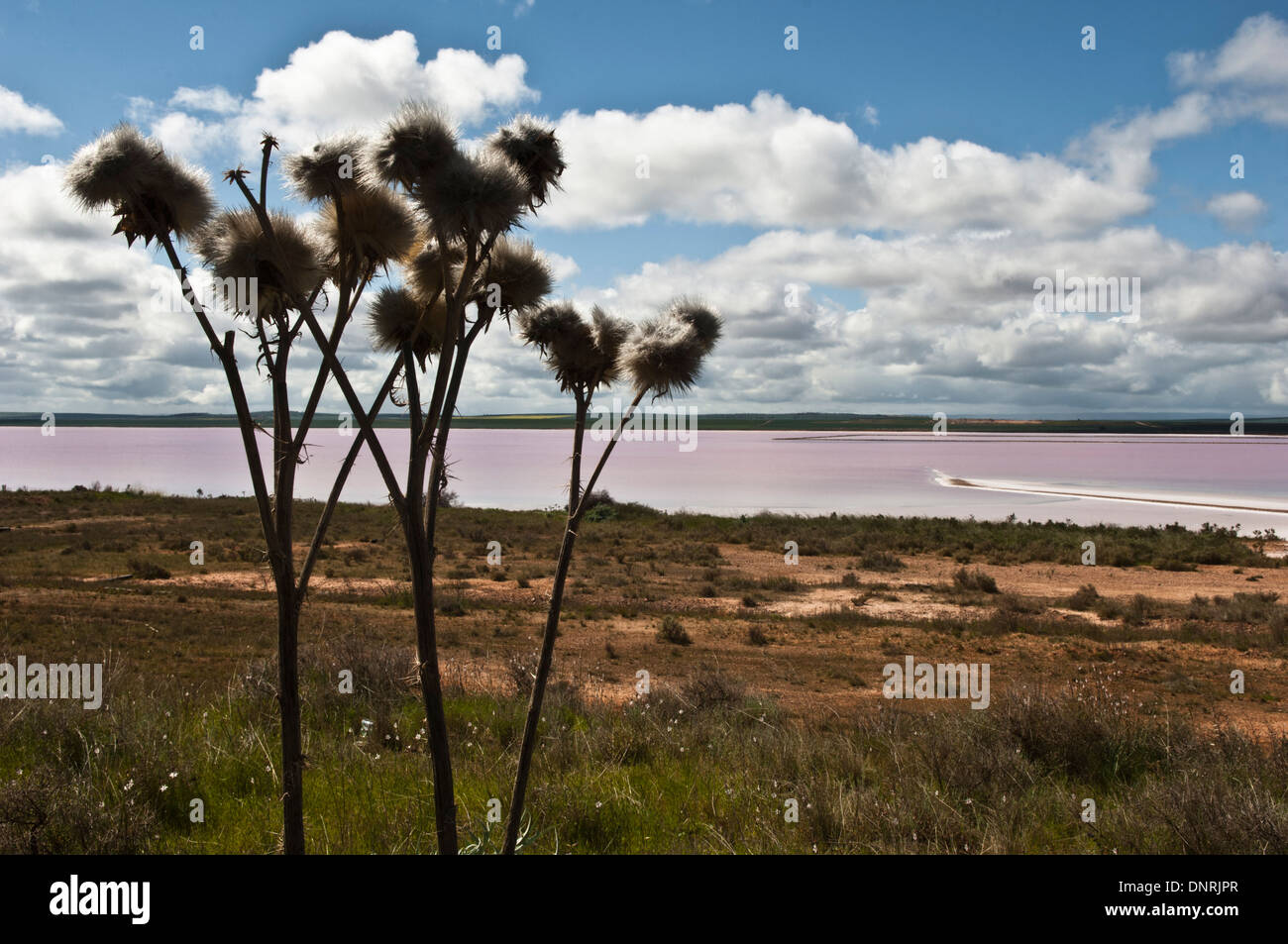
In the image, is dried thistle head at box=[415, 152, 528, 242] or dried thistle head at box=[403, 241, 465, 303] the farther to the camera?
dried thistle head at box=[403, 241, 465, 303]

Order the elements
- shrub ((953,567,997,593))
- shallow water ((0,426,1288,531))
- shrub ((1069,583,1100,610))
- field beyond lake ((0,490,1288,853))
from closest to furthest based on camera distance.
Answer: field beyond lake ((0,490,1288,853)), shrub ((1069,583,1100,610)), shrub ((953,567,997,593)), shallow water ((0,426,1288,531))

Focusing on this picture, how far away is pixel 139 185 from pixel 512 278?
112 cm

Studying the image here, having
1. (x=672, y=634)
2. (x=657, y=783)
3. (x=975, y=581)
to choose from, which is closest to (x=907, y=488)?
(x=975, y=581)

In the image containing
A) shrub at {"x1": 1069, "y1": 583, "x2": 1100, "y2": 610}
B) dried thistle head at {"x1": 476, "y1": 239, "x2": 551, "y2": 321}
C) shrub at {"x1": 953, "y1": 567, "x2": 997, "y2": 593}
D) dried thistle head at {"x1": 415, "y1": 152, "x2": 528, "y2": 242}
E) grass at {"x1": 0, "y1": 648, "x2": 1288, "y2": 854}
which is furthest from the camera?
shrub at {"x1": 953, "y1": 567, "x2": 997, "y2": 593}

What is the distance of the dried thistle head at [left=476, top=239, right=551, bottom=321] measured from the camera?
246 cm

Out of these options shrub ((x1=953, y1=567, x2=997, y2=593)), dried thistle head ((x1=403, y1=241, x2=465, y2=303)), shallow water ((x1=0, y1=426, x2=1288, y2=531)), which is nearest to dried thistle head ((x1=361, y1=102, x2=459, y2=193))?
dried thistle head ((x1=403, y1=241, x2=465, y2=303))

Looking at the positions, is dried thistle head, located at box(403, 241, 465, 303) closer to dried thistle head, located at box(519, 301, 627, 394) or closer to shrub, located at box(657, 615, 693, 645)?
dried thistle head, located at box(519, 301, 627, 394)

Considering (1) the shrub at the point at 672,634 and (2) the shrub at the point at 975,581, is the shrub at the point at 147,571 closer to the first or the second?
(1) the shrub at the point at 672,634

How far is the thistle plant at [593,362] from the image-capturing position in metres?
2.62

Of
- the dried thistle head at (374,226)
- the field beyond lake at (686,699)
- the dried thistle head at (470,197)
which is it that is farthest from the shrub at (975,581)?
the dried thistle head at (470,197)

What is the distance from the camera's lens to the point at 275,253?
2.25m

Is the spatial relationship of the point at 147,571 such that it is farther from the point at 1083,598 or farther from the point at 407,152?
the point at 1083,598

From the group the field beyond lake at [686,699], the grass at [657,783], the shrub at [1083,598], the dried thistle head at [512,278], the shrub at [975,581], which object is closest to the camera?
the dried thistle head at [512,278]

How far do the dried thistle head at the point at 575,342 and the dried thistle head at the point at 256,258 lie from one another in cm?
72
